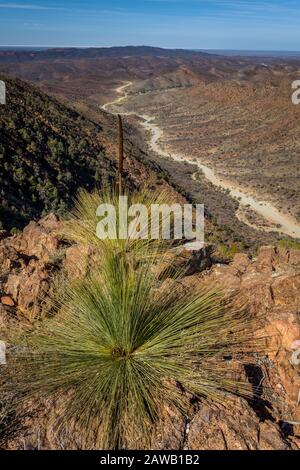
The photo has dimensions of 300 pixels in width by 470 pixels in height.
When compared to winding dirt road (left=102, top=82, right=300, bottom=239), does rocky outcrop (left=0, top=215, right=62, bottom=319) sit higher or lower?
higher

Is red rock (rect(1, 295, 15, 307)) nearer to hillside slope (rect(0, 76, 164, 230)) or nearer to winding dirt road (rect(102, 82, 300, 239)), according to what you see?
hillside slope (rect(0, 76, 164, 230))

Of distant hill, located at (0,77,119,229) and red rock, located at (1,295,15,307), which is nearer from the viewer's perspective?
red rock, located at (1,295,15,307)

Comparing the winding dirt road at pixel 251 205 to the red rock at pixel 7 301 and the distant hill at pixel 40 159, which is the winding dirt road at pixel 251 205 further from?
the red rock at pixel 7 301

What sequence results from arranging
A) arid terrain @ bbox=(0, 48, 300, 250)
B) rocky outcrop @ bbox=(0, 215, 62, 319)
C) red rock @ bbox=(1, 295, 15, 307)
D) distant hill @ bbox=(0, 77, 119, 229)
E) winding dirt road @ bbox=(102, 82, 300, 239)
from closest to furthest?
rocky outcrop @ bbox=(0, 215, 62, 319), red rock @ bbox=(1, 295, 15, 307), distant hill @ bbox=(0, 77, 119, 229), winding dirt road @ bbox=(102, 82, 300, 239), arid terrain @ bbox=(0, 48, 300, 250)

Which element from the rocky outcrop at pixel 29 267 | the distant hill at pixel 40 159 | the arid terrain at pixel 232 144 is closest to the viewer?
the rocky outcrop at pixel 29 267

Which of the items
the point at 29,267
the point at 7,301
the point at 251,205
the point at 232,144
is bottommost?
the point at 251,205

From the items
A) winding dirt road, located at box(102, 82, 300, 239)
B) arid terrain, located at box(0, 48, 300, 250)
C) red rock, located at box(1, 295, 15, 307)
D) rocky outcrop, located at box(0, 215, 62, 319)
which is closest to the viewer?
rocky outcrop, located at box(0, 215, 62, 319)

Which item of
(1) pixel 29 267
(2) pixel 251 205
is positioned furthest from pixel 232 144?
(1) pixel 29 267

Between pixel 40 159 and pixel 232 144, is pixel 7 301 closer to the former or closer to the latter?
pixel 40 159

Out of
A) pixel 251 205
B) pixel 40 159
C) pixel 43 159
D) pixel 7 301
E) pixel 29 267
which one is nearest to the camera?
pixel 7 301

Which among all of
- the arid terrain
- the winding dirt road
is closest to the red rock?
the arid terrain

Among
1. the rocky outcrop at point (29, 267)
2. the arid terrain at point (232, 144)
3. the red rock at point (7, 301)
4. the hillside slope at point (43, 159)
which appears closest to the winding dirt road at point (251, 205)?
the arid terrain at point (232, 144)

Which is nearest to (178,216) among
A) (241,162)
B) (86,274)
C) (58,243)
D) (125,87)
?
(86,274)
